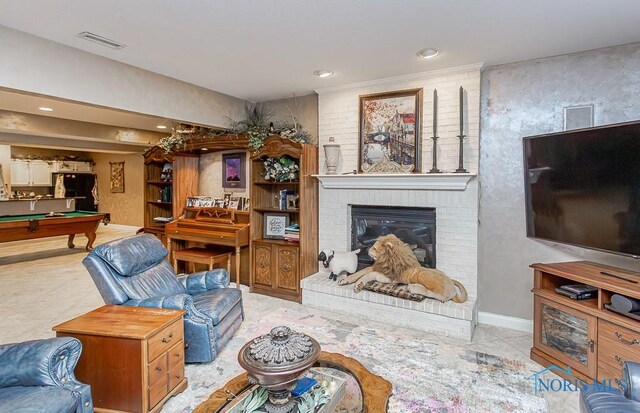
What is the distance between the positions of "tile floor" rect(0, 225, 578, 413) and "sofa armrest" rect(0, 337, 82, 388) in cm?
187

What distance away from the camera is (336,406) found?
1695 millimetres

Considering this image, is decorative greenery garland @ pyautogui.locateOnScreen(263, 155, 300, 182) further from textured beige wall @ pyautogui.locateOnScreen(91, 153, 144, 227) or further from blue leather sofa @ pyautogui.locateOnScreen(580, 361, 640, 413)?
textured beige wall @ pyautogui.locateOnScreen(91, 153, 144, 227)

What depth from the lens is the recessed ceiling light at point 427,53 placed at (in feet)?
9.83

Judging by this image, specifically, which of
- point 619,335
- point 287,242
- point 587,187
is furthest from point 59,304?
point 587,187

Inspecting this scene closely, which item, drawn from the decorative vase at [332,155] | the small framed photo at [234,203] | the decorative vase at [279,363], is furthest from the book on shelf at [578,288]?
the small framed photo at [234,203]

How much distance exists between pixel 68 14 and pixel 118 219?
9.27 meters

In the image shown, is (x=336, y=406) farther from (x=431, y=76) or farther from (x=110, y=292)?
(x=431, y=76)

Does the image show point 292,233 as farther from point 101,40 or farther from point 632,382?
point 632,382

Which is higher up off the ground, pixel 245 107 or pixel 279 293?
pixel 245 107

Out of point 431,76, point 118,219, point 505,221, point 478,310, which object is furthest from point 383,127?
point 118,219

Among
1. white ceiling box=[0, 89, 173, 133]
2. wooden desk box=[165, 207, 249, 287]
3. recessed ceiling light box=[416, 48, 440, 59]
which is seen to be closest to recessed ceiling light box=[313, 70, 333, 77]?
recessed ceiling light box=[416, 48, 440, 59]

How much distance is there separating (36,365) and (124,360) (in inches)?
17.4

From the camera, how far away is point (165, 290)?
298 centimetres

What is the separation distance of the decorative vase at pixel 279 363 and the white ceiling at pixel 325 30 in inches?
79.2
